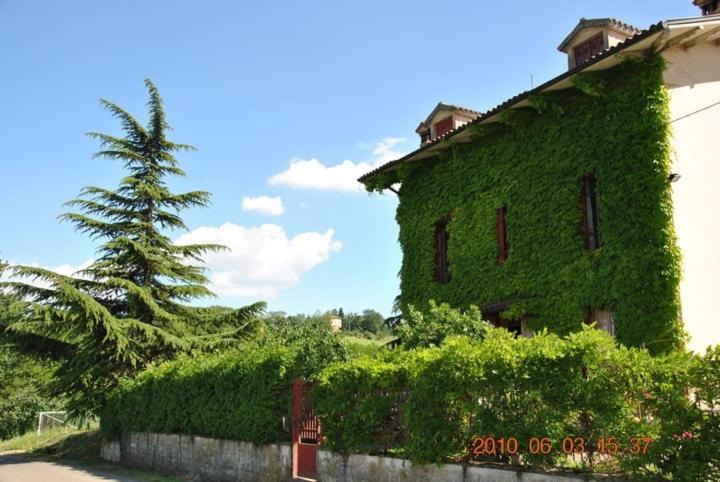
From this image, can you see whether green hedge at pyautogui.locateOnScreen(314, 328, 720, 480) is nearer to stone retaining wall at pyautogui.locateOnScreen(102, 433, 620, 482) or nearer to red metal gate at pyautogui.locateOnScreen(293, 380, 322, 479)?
stone retaining wall at pyautogui.locateOnScreen(102, 433, 620, 482)

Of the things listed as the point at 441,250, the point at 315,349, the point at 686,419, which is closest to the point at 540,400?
the point at 686,419

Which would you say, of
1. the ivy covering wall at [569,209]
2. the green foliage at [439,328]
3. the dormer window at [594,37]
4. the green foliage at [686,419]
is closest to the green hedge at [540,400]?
the green foliage at [686,419]

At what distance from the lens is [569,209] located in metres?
13.6

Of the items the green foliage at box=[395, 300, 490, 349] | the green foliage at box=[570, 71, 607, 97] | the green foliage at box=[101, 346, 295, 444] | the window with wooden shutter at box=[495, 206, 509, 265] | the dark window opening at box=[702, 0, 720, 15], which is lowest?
the green foliage at box=[101, 346, 295, 444]

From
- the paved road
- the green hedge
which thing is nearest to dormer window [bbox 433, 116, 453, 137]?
the green hedge

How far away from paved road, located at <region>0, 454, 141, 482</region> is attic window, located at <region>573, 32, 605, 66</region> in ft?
50.3

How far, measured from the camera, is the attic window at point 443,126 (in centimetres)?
1945

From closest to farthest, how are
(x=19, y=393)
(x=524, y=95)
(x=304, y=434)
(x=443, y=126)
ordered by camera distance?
(x=304, y=434) < (x=524, y=95) < (x=443, y=126) < (x=19, y=393)

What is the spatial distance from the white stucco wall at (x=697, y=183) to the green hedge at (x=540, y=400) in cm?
568

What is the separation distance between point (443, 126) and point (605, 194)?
313 inches

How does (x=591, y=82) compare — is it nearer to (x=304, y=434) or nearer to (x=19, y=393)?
(x=304, y=434)

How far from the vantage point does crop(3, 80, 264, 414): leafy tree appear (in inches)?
782

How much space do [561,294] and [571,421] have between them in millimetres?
6752

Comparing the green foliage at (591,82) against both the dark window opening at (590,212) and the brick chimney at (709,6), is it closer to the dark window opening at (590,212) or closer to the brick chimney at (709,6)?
the dark window opening at (590,212)
